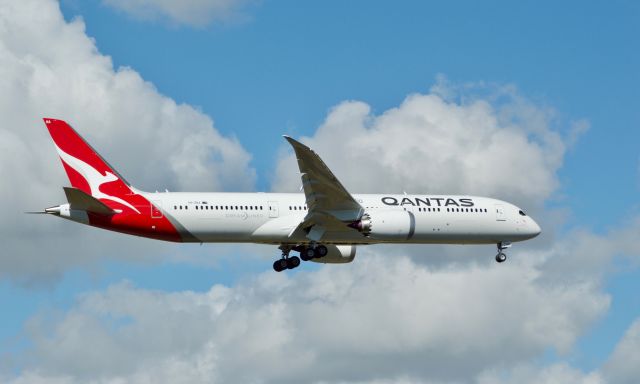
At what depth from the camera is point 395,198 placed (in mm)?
64625

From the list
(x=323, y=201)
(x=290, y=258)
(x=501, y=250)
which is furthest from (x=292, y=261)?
(x=501, y=250)

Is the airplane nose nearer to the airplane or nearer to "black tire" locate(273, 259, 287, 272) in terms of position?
the airplane

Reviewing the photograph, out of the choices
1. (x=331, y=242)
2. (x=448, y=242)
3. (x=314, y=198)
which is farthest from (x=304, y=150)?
(x=448, y=242)

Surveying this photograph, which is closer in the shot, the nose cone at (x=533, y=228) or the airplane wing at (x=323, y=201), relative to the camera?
the airplane wing at (x=323, y=201)

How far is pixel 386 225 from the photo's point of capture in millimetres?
61500

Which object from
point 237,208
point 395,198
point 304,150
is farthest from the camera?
point 395,198

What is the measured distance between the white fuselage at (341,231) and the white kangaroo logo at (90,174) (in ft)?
8.08

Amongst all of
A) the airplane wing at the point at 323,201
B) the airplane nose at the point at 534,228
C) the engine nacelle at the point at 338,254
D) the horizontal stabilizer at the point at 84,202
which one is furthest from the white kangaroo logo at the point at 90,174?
the airplane nose at the point at 534,228

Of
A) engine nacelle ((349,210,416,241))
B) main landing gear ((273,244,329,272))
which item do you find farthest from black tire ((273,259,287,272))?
engine nacelle ((349,210,416,241))

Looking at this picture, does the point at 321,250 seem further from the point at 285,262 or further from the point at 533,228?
the point at 533,228

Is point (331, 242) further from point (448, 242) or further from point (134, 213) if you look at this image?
point (134, 213)

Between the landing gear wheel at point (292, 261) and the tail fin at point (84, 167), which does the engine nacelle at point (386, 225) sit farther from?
the tail fin at point (84, 167)

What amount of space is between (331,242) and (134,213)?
443 inches

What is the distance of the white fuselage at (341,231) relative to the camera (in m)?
59.5
